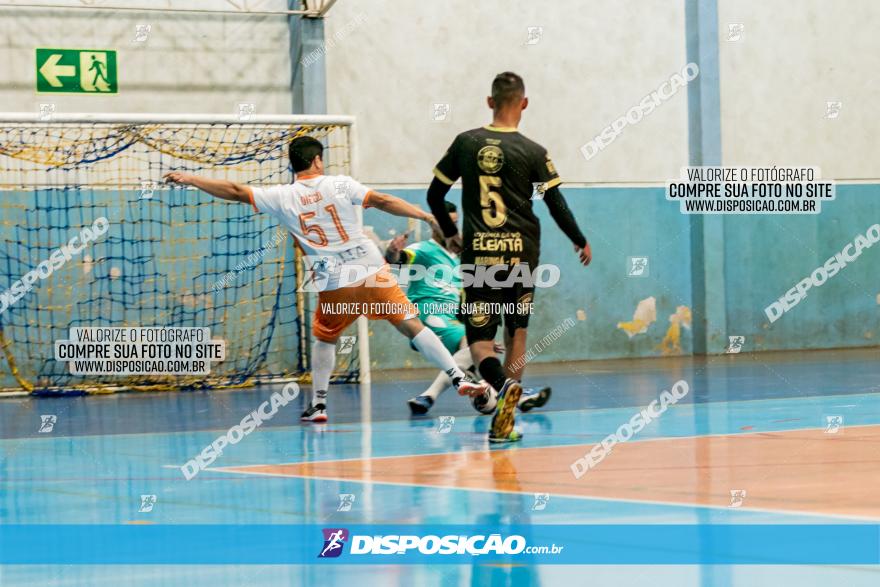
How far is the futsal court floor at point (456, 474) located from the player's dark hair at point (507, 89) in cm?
194

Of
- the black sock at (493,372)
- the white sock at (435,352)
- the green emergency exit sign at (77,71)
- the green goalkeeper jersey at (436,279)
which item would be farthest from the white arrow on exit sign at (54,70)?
the black sock at (493,372)

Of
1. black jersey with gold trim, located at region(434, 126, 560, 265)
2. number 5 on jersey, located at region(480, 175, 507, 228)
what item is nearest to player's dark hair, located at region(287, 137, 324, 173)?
black jersey with gold trim, located at region(434, 126, 560, 265)

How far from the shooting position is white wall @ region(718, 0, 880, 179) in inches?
670

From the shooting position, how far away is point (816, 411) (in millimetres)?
8875

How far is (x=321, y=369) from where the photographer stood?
369 inches

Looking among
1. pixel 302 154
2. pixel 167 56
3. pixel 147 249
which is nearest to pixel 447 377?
pixel 302 154

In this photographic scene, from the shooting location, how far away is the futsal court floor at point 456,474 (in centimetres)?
404

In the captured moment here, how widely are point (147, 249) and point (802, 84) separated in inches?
349

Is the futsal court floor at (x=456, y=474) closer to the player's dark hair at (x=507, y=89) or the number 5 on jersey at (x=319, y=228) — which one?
the number 5 on jersey at (x=319, y=228)

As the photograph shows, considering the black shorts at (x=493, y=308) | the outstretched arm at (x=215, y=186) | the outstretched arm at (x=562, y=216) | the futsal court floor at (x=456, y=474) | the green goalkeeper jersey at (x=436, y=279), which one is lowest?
the futsal court floor at (x=456, y=474)

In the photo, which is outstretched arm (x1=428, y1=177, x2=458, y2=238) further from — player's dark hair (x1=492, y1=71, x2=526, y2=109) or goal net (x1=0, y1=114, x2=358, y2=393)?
goal net (x1=0, y1=114, x2=358, y2=393)

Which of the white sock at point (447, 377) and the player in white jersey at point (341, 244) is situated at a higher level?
the player in white jersey at point (341, 244)

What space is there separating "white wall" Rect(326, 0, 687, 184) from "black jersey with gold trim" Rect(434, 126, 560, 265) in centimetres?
775

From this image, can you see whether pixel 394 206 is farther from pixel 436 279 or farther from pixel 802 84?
pixel 802 84
